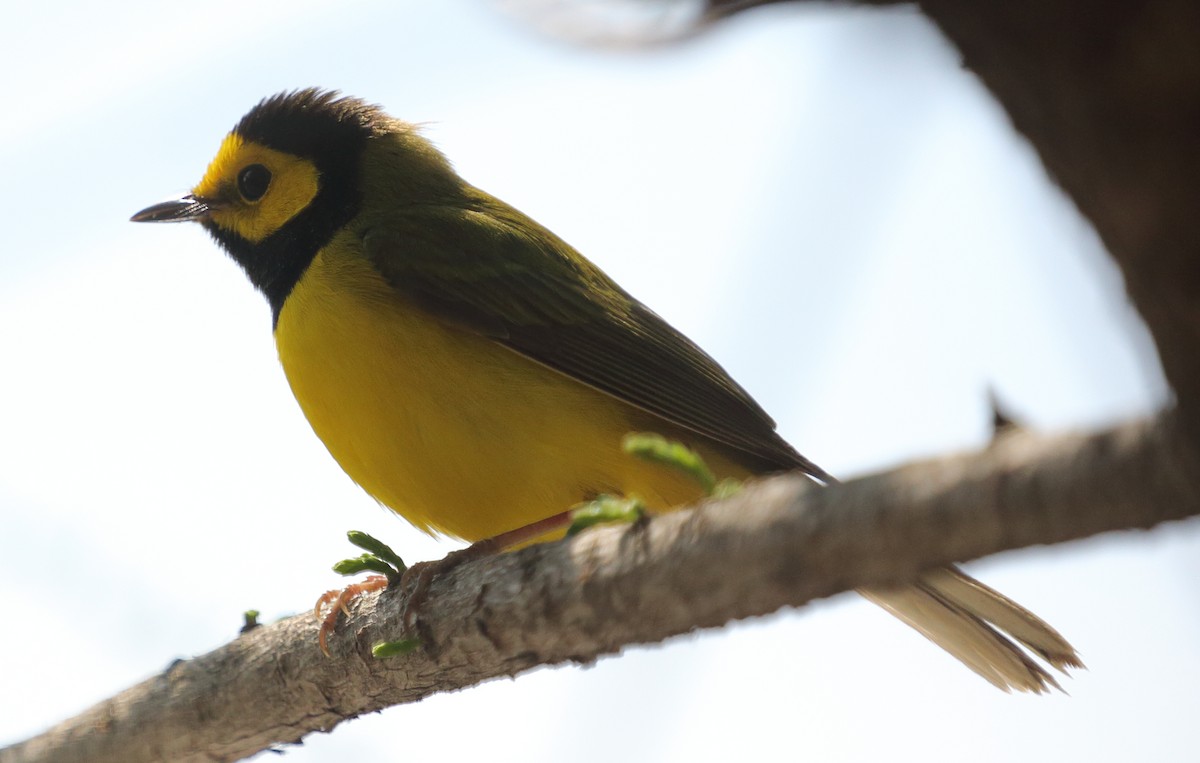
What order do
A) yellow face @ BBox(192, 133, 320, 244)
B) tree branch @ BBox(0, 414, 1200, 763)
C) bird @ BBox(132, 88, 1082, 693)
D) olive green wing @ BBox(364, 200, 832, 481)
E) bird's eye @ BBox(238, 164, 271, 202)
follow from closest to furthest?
tree branch @ BBox(0, 414, 1200, 763), bird @ BBox(132, 88, 1082, 693), olive green wing @ BBox(364, 200, 832, 481), yellow face @ BBox(192, 133, 320, 244), bird's eye @ BBox(238, 164, 271, 202)

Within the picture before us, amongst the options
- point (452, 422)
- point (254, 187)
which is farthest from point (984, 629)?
point (254, 187)

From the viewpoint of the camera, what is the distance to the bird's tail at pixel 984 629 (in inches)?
150

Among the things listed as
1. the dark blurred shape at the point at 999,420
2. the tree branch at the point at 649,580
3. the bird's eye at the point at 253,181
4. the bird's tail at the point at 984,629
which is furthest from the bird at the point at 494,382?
the dark blurred shape at the point at 999,420

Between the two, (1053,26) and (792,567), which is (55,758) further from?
(1053,26)

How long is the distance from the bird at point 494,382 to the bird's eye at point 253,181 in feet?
0.76

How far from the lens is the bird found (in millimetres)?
4336

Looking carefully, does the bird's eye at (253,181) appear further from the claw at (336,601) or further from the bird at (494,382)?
the claw at (336,601)

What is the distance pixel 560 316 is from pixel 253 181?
1.94 metres

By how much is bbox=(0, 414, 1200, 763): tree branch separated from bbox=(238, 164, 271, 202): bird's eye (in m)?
2.47

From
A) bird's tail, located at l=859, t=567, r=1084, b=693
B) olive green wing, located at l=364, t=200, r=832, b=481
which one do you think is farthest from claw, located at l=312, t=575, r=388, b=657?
bird's tail, located at l=859, t=567, r=1084, b=693

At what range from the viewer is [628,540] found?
2.87 metres

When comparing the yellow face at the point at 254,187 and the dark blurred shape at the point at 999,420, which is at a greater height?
the yellow face at the point at 254,187

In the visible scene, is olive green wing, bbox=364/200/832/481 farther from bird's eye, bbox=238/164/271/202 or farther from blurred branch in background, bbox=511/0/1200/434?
blurred branch in background, bbox=511/0/1200/434

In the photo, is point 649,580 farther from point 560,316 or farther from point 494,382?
point 560,316
